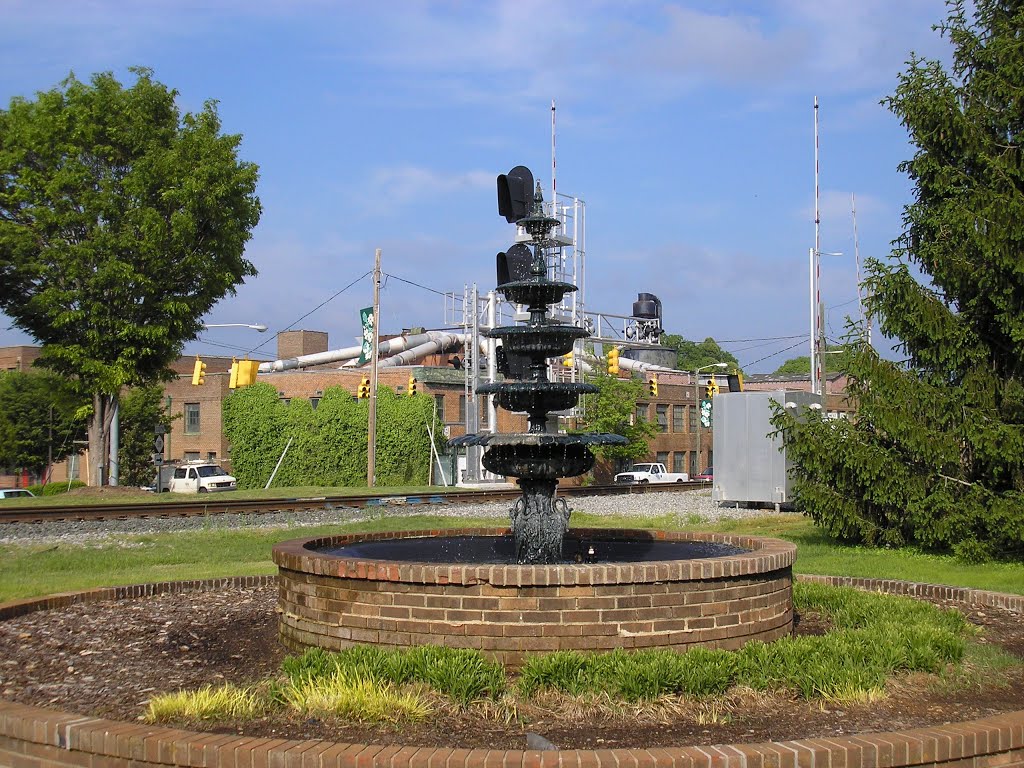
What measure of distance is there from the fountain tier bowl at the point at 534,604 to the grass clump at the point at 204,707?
4.14 ft

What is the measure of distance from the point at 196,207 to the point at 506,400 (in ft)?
83.3

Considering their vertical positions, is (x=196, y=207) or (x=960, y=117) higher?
(x=196, y=207)

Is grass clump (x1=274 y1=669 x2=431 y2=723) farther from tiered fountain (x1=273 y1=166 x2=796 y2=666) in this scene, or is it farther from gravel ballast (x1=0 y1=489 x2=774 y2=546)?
gravel ballast (x1=0 y1=489 x2=774 y2=546)

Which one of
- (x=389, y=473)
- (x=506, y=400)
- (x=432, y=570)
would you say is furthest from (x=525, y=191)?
(x=389, y=473)

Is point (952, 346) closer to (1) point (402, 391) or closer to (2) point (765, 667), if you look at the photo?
(2) point (765, 667)

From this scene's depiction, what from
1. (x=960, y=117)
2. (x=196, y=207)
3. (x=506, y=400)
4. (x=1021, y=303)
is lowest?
(x=506, y=400)

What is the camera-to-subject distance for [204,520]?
24.6 metres

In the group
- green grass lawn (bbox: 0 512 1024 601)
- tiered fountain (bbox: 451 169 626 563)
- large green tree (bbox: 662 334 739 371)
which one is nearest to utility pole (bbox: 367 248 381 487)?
green grass lawn (bbox: 0 512 1024 601)

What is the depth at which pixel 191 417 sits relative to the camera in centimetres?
5928

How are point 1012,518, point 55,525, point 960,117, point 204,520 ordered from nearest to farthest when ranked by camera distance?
point 1012,518, point 960,117, point 55,525, point 204,520

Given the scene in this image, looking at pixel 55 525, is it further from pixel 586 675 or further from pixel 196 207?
pixel 586 675

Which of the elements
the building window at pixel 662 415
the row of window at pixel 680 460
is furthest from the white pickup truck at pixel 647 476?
the building window at pixel 662 415

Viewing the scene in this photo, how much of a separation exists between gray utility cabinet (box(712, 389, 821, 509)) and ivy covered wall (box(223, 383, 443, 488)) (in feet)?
76.6

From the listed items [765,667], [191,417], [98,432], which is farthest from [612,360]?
[765,667]
